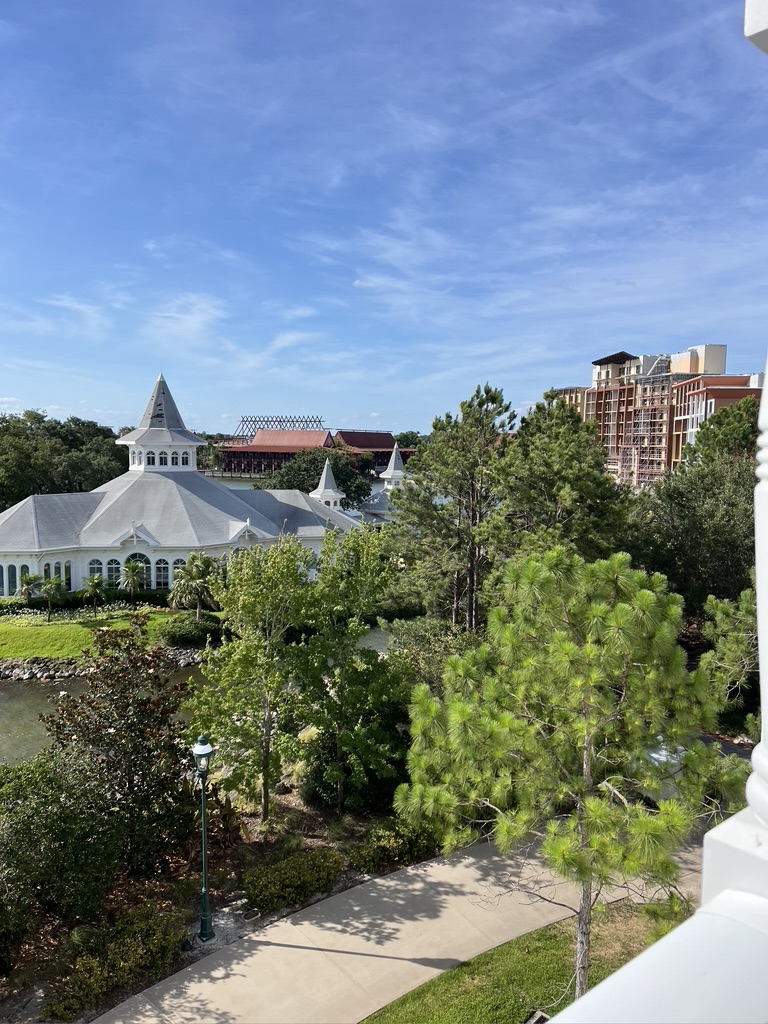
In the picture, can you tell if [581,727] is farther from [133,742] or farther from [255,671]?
[133,742]

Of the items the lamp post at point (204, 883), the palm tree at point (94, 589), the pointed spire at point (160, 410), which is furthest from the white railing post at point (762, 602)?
the pointed spire at point (160, 410)

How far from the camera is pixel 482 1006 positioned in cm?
791

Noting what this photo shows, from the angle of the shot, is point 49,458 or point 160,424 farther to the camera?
point 49,458

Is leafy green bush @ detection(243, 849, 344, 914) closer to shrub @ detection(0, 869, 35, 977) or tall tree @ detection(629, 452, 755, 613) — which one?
shrub @ detection(0, 869, 35, 977)

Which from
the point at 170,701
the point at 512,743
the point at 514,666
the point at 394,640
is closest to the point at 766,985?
the point at 512,743

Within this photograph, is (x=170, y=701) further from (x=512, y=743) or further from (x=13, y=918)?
(x=512, y=743)

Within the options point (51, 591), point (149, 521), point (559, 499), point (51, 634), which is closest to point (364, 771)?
point (559, 499)

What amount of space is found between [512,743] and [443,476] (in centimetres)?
1195

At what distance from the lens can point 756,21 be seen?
5.37 ft

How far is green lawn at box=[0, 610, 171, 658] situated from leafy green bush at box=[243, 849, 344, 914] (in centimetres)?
1773

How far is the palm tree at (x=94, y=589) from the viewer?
29258mm

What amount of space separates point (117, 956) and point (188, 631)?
1930 cm

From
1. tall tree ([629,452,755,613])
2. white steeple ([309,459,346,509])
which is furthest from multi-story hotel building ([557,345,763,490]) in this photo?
tall tree ([629,452,755,613])

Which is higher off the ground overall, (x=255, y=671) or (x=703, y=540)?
(x=703, y=540)
